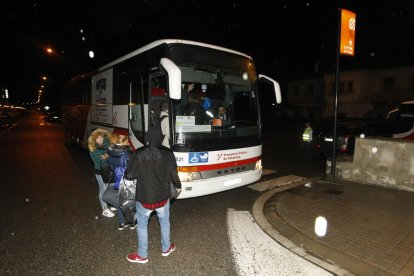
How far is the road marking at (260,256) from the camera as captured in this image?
3809 millimetres

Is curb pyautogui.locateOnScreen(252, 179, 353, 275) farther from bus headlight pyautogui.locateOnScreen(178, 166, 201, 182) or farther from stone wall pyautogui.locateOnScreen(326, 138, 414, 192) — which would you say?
stone wall pyautogui.locateOnScreen(326, 138, 414, 192)

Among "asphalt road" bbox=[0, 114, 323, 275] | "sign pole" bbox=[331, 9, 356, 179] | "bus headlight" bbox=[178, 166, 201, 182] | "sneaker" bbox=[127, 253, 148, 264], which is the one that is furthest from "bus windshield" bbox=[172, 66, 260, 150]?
"sign pole" bbox=[331, 9, 356, 179]

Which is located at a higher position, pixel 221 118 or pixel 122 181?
pixel 221 118

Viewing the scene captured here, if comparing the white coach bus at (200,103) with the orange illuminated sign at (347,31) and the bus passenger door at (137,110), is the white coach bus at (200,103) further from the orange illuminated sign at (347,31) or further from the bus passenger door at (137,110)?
the orange illuminated sign at (347,31)

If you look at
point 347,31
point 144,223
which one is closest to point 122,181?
point 144,223

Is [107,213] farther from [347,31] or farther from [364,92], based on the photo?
[364,92]

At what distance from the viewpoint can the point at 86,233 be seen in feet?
15.9

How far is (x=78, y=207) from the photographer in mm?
6082

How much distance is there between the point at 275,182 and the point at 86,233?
16.9 ft

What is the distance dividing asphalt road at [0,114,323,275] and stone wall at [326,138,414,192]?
9.23ft

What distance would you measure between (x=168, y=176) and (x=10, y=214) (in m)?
3.94

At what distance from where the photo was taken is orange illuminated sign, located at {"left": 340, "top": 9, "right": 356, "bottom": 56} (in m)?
7.84

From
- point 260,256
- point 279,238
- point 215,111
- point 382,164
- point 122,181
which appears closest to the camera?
point 260,256

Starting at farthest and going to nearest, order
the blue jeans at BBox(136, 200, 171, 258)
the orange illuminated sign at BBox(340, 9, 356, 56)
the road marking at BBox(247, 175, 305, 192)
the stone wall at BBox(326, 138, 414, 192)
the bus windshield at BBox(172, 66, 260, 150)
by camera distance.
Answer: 1. the orange illuminated sign at BBox(340, 9, 356, 56)
2. the road marking at BBox(247, 175, 305, 192)
3. the stone wall at BBox(326, 138, 414, 192)
4. the bus windshield at BBox(172, 66, 260, 150)
5. the blue jeans at BBox(136, 200, 171, 258)
